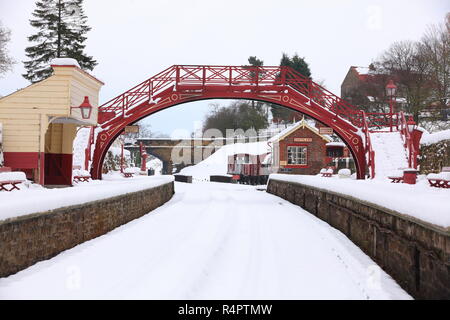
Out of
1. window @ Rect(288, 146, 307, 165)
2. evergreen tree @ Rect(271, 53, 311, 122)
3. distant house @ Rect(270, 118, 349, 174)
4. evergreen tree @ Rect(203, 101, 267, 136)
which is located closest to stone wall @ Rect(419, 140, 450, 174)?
distant house @ Rect(270, 118, 349, 174)

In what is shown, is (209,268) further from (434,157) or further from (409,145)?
(434,157)

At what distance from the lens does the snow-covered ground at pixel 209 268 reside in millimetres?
5273

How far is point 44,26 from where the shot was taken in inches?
1569

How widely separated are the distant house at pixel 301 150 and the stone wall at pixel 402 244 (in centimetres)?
2703

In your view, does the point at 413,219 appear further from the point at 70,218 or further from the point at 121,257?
the point at 70,218

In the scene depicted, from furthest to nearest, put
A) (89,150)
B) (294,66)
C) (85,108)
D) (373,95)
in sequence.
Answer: (294,66) → (373,95) → (89,150) → (85,108)

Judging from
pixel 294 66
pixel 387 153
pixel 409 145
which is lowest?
pixel 387 153

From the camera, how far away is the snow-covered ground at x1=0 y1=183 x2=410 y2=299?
5273mm

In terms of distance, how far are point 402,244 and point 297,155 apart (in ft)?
106

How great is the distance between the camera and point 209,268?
6.47 meters

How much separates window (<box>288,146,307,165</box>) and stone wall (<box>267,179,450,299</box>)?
27.3m

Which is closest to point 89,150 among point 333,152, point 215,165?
point 333,152

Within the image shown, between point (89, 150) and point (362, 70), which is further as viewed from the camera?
point (362, 70)
